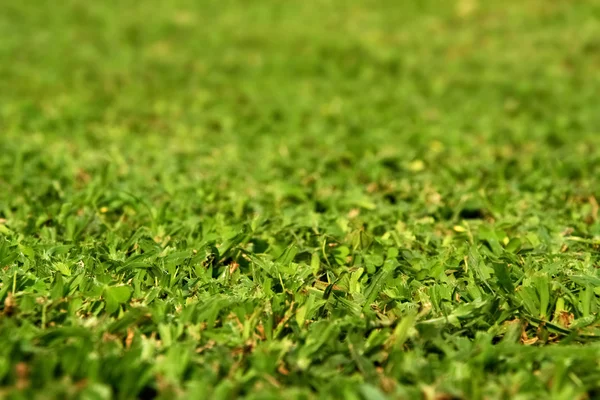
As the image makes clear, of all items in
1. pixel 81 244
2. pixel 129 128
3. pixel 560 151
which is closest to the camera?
pixel 81 244

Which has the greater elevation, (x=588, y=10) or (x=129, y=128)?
(x=588, y=10)

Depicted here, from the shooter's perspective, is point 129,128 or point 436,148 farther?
point 129,128

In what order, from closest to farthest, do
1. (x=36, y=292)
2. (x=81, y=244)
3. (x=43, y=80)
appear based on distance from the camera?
(x=36, y=292), (x=81, y=244), (x=43, y=80)

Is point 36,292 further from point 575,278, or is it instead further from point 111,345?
point 575,278

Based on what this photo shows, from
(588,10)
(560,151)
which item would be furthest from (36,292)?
(588,10)

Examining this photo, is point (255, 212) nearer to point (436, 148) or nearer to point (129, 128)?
point (436, 148)

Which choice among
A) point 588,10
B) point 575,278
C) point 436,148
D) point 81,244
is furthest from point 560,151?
point 588,10
